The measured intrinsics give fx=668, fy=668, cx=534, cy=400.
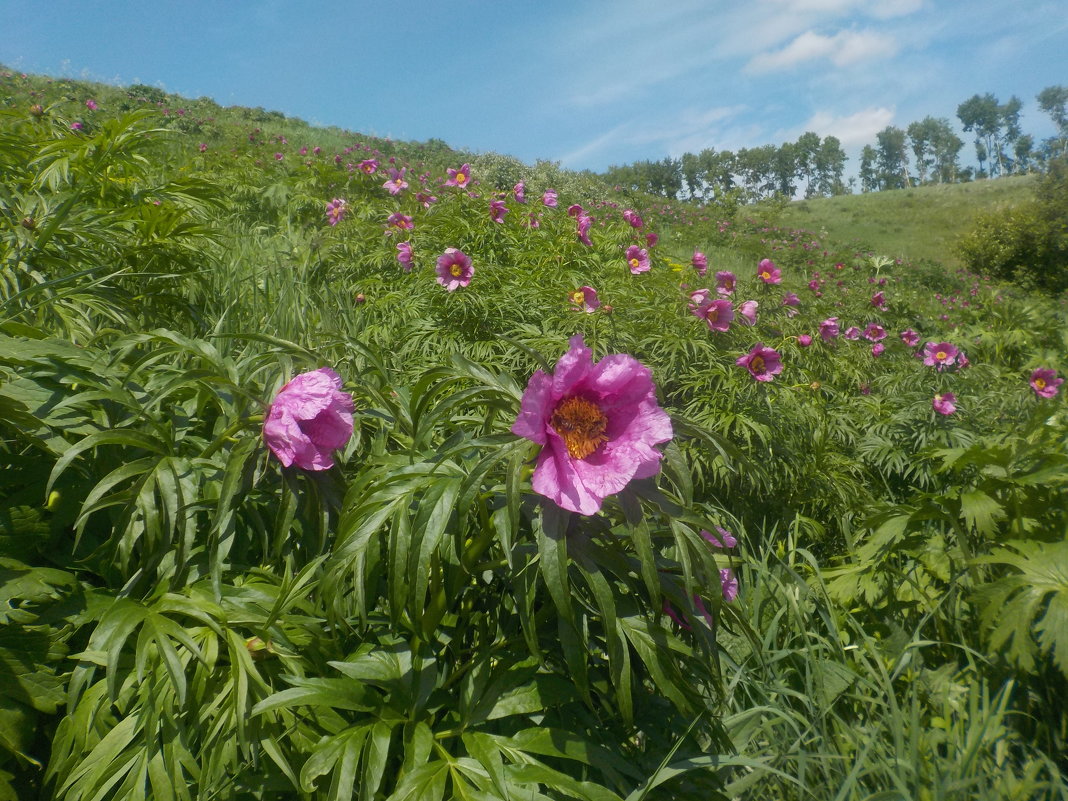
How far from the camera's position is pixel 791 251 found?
15.2m

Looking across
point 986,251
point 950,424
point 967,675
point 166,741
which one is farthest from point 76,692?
point 986,251

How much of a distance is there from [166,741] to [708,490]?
2.59m

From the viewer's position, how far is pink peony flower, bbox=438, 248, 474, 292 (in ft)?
10.6

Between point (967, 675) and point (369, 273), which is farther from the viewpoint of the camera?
point (369, 273)

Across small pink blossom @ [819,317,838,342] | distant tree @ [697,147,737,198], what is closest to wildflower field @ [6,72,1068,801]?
small pink blossom @ [819,317,838,342]

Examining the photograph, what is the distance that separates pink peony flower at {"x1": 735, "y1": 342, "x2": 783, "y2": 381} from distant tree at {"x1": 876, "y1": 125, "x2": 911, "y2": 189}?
9541 centimetres

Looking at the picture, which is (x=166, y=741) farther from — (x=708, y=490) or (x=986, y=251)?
(x=986, y=251)

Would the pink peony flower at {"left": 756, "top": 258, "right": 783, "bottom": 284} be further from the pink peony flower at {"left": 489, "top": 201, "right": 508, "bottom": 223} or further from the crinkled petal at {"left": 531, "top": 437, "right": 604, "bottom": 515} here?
the crinkled petal at {"left": 531, "top": 437, "right": 604, "bottom": 515}

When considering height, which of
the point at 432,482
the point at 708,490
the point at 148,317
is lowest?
the point at 708,490

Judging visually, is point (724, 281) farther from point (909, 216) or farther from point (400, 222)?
point (909, 216)

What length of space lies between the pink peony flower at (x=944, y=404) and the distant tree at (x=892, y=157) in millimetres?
93931

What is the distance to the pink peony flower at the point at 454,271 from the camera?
3.22 metres

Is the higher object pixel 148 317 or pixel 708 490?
pixel 148 317

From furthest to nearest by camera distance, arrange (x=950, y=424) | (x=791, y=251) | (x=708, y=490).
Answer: (x=791, y=251), (x=950, y=424), (x=708, y=490)
